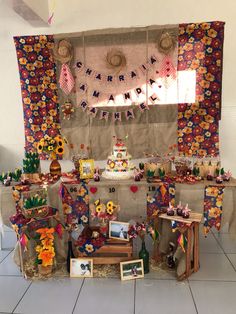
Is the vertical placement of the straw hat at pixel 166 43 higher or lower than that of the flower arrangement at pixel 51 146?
higher

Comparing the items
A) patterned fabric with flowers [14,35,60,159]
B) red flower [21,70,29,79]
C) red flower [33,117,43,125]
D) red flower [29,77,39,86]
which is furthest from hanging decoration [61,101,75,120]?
red flower [21,70,29,79]

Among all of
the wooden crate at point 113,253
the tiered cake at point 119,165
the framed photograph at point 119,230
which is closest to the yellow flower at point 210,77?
the tiered cake at point 119,165

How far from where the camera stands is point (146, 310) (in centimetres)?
192

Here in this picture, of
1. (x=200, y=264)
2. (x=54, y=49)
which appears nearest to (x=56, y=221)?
(x=200, y=264)

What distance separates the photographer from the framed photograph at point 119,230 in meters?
2.36

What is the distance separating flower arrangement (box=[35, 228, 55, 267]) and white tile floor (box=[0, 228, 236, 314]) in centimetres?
16

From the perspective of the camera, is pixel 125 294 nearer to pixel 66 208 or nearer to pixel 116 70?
pixel 66 208

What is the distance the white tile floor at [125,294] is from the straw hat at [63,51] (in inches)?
85.3

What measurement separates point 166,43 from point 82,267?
7.62 ft

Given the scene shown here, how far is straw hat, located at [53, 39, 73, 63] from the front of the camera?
3139 millimetres

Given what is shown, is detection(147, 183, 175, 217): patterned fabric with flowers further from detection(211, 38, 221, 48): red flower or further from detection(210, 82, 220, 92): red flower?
detection(211, 38, 221, 48): red flower

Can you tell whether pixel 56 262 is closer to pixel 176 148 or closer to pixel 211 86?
pixel 176 148

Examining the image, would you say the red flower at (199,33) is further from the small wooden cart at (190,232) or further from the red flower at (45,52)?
the small wooden cart at (190,232)

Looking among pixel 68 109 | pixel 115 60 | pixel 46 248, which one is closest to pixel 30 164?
pixel 46 248
